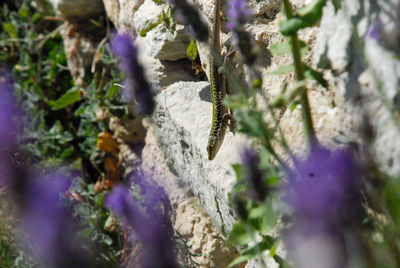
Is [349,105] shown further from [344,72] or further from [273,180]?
[273,180]

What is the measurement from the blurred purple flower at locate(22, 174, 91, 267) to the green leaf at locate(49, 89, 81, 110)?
140 inches

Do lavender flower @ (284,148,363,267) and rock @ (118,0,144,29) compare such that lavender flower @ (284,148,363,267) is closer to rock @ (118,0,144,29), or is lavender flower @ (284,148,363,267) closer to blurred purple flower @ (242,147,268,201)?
blurred purple flower @ (242,147,268,201)

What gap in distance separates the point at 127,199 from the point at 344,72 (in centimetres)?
112

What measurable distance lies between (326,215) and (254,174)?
309 mm

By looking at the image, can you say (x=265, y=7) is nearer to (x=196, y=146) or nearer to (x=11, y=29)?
(x=196, y=146)

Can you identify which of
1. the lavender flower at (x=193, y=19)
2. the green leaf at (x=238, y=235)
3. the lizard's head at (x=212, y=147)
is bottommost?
the lizard's head at (x=212, y=147)

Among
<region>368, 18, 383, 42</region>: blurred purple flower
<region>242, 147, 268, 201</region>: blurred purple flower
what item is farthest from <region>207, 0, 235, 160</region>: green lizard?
<region>242, 147, 268, 201</region>: blurred purple flower

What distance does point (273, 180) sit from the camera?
54.9 inches

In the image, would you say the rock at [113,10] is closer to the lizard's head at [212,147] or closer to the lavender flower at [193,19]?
the lizard's head at [212,147]

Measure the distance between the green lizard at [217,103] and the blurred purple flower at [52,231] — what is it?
1.48 m

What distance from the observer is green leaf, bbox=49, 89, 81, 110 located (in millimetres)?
4891

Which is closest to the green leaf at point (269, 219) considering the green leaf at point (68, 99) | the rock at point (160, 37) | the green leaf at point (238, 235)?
the green leaf at point (238, 235)

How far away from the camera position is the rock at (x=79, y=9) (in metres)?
4.89

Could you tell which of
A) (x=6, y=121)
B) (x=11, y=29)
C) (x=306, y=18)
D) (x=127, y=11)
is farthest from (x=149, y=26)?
(x=11, y=29)
